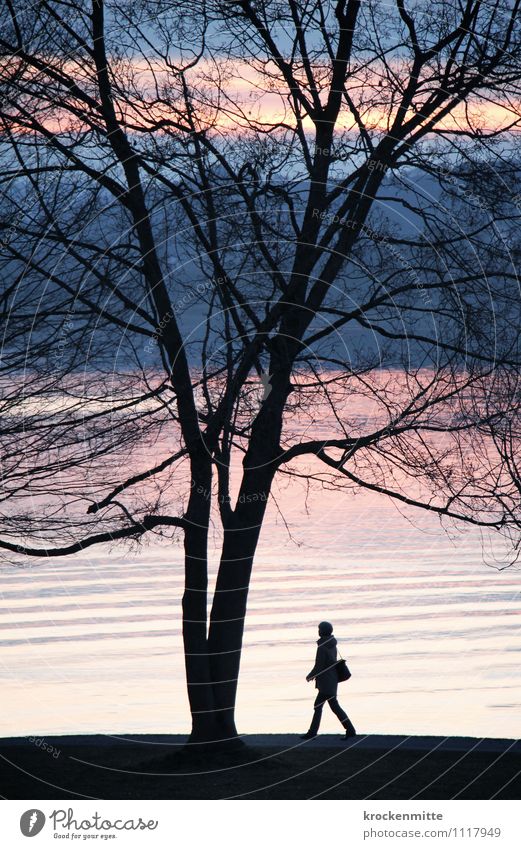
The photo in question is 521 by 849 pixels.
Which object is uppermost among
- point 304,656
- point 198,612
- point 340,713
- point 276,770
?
point 304,656

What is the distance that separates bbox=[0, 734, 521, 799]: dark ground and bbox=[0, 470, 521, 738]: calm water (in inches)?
11.0

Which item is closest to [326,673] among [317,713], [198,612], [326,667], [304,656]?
[326,667]

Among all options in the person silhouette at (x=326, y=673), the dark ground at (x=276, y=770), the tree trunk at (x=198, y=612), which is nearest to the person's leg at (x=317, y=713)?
the person silhouette at (x=326, y=673)

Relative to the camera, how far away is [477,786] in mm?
10383

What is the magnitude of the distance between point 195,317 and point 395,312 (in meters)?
1.90

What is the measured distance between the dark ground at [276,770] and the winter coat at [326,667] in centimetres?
60

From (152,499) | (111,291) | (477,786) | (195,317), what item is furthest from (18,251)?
(477,786)

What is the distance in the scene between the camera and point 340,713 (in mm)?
12016

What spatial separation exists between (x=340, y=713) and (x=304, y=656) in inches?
73.6

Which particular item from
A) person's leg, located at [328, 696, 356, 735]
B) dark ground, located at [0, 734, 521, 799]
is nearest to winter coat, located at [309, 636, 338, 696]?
person's leg, located at [328, 696, 356, 735]

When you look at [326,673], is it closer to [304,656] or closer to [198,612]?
[198,612]

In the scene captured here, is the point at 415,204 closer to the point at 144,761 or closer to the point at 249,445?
the point at 249,445

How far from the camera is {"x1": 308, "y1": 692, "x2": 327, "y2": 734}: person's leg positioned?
11945mm

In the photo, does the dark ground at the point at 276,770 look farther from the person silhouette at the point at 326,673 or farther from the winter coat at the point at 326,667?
the winter coat at the point at 326,667
